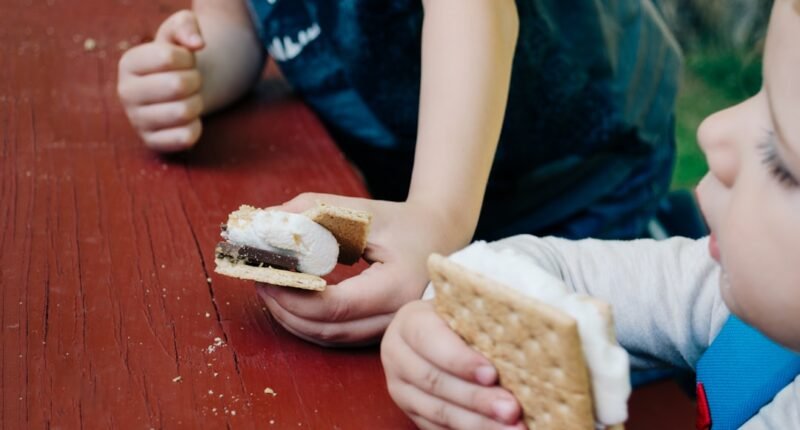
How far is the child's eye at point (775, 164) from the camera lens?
659 mm

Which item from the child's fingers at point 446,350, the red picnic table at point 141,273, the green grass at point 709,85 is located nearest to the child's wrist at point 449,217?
the red picnic table at point 141,273

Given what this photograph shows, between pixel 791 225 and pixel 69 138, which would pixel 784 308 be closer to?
pixel 791 225

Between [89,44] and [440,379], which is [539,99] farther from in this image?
[440,379]

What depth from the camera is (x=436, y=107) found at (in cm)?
114

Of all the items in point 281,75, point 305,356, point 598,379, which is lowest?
point 281,75

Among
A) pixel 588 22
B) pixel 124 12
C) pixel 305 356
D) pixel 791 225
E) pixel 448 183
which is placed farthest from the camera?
pixel 124 12

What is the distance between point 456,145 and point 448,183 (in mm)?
57

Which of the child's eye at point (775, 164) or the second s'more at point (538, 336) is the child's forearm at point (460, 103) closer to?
the second s'more at point (538, 336)

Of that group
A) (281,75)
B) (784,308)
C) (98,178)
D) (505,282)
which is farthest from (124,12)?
(784,308)

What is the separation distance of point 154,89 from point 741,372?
2.92ft

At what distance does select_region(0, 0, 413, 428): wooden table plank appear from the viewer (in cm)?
84

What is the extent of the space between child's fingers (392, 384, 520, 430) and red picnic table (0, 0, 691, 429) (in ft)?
0.12

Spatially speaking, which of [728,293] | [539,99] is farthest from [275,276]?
[539,99]

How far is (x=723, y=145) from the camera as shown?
29.0 inches
